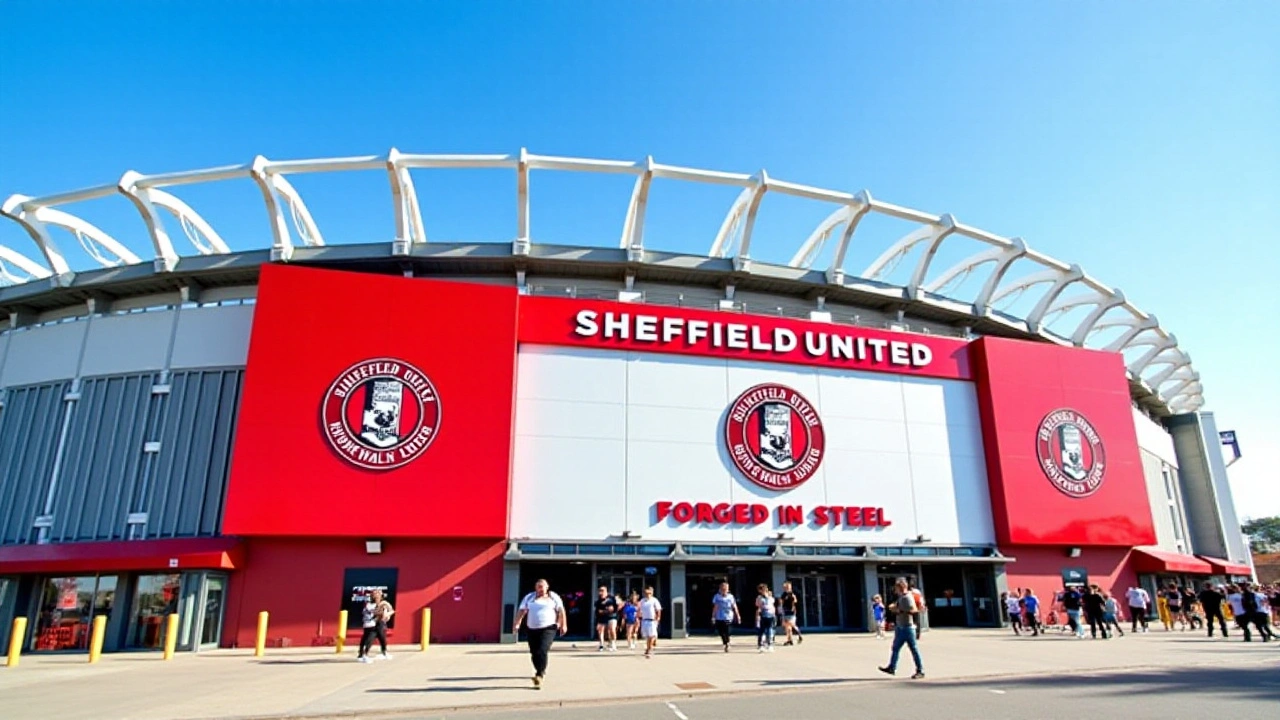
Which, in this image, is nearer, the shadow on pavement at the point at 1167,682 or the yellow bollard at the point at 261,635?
the shadow on pavement at the point at 1167,682

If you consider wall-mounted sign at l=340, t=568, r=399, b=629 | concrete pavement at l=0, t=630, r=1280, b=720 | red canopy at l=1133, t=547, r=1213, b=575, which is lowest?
concrete pavement at l=0, t=630, r=1280, b=720

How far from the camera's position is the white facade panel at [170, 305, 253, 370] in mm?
24047

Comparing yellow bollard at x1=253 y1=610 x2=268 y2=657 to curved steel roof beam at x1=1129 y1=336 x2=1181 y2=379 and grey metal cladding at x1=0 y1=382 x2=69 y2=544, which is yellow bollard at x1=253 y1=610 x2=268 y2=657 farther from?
curved steel roof beam at x1=1129 y1=336 x2=1181 y2=379

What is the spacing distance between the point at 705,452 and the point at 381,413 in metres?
10.7

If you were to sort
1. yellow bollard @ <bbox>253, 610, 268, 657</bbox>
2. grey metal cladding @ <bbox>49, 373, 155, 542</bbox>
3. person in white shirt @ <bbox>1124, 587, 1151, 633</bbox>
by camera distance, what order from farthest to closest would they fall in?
person in white shirt @ <bbox>1124, 587, 1151, 633</bbox> → grey metal cladding @ <bbox>49, 373, 155, 542</bbox> → yellow bollard @ <bbox>253, 610, 268, 657</bbox>

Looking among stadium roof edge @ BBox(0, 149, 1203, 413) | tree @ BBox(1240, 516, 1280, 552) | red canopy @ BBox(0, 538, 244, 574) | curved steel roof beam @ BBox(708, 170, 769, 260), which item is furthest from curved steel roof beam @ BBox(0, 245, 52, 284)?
tree @ BBox(1240, 516, 1280, 552)

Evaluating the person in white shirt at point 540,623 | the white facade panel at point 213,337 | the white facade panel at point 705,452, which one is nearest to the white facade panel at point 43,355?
the white facade panel at point 213,337

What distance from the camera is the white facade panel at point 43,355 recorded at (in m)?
25.5

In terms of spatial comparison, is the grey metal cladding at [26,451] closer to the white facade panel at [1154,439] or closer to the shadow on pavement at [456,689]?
the shadow on pavement at [456,689]

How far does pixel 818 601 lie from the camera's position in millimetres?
25281

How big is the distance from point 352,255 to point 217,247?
7061mm

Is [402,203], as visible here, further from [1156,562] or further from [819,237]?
[1156,562]

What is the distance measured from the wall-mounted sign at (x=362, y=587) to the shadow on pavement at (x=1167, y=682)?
51.0 feet

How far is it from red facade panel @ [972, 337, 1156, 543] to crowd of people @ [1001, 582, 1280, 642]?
2.46 meters
